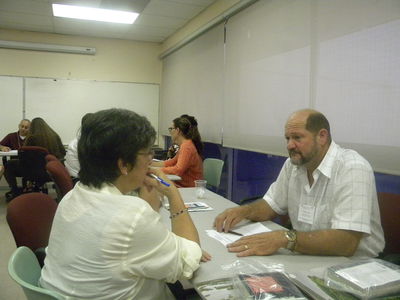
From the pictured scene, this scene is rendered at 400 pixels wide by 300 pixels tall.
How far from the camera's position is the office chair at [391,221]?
1.76 metres

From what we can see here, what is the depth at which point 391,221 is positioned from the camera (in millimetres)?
1790

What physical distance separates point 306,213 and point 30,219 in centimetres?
134

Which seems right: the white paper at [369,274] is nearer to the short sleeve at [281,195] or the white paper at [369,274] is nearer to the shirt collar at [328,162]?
the shirt collar at [328,162]

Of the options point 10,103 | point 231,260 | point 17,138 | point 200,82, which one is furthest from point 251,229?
point 10,103

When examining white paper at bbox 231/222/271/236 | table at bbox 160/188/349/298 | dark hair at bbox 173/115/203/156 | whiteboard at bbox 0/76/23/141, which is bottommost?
table at bbox 160/188/349/298

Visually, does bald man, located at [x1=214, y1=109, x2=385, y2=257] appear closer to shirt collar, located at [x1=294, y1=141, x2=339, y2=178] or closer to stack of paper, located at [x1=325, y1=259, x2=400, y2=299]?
shirt collar, located at [x1=294, y1=141, x2=339, y2=178]

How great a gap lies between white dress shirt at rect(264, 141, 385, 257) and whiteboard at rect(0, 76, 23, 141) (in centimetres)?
521

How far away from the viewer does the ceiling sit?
412 centimetres

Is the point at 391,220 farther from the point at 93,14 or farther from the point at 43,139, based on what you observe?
the point at 93,14

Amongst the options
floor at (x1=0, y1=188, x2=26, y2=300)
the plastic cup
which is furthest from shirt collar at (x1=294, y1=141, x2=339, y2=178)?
floor at (x1=0, y1=188, x2=26, y2=300)

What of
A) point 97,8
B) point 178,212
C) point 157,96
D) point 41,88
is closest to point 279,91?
point 178,212

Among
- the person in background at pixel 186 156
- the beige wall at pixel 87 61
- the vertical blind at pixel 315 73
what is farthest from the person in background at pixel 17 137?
the vertical blind at pixel 315 73

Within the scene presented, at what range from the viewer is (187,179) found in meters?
3.49

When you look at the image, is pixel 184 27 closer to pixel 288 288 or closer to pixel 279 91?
pixel 279 91
